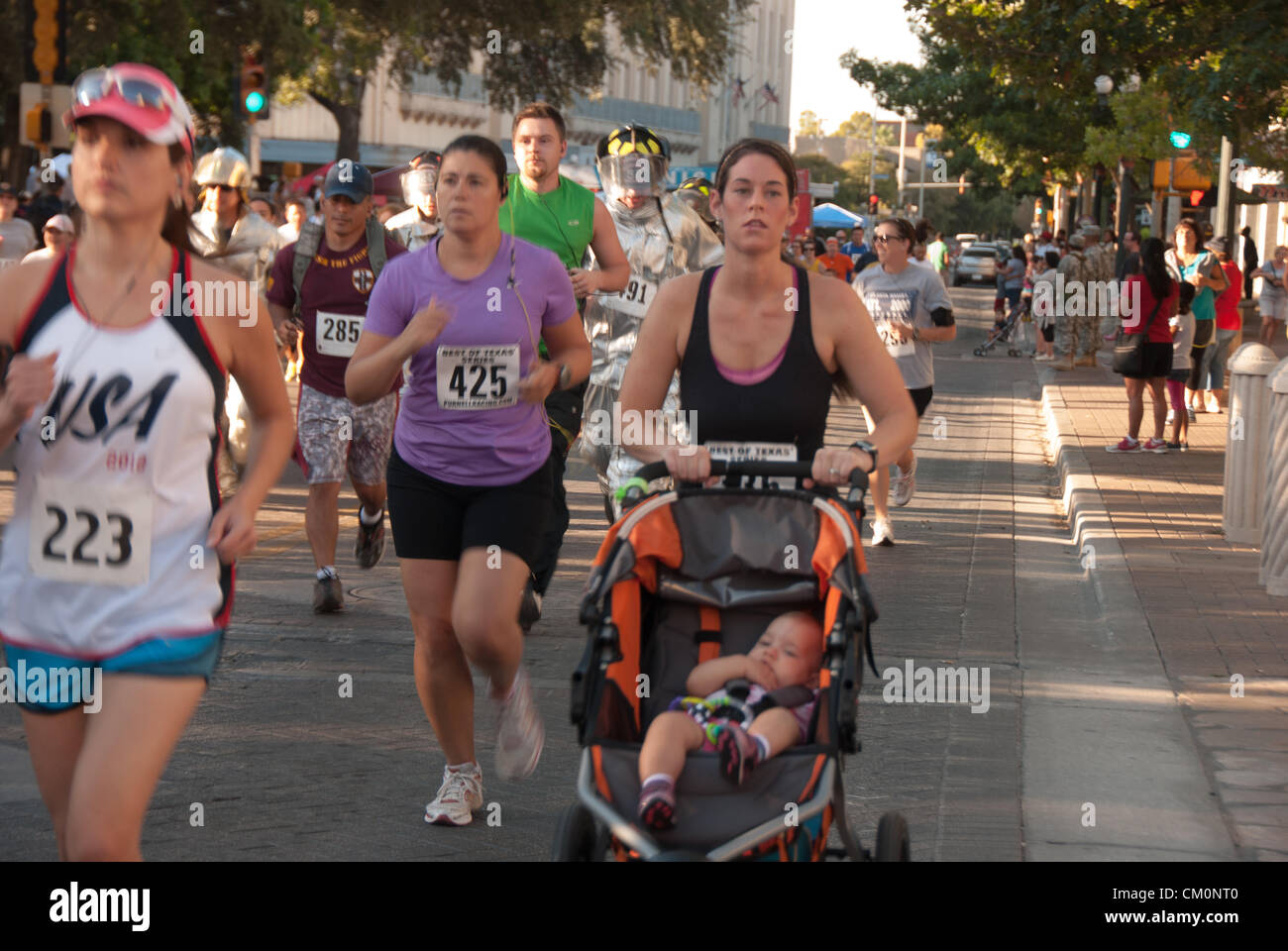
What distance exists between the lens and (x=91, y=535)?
3309 mm

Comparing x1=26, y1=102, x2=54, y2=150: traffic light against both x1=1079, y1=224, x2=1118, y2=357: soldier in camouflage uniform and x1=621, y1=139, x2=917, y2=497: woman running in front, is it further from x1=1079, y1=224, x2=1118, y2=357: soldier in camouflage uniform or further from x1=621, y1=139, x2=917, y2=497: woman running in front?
x1=1079, y1=224, x2=1118, y2=357: soldier in camouflage uniform

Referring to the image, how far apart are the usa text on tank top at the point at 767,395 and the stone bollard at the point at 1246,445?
690 cm

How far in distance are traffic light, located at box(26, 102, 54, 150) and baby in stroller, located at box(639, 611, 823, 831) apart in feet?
45.5

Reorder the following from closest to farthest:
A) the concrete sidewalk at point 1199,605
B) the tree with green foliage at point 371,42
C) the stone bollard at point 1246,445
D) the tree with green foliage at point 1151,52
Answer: the concrete sidewalk at point 1199,605 → the stone bollard at point 1246,445 → the tree with green foliage at point 1151,52 → the tree with green foliage at point 371,42

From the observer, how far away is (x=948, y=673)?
24.0 feet

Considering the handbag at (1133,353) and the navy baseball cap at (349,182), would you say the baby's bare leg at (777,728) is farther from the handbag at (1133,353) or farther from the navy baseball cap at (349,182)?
the handbag at (1133,353)

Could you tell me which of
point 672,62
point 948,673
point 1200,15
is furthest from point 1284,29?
point 672,62

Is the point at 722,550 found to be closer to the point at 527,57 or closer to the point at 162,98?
the point at 162,98

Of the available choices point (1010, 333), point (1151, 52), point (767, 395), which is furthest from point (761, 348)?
point (1010, 333)

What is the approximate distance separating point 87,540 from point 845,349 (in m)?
1.99

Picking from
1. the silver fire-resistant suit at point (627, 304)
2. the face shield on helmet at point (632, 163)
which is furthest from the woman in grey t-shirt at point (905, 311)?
the face shield on helmet at point (632, 163)

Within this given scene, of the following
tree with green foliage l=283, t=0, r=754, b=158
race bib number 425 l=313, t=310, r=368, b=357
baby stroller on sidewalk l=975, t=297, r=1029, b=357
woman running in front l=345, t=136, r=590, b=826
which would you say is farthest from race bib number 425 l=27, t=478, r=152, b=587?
baby stroller on sidewalk l=975, t=297, r=1029, b=357

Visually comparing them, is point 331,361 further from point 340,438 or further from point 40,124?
point 40,124

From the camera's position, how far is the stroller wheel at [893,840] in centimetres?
403
